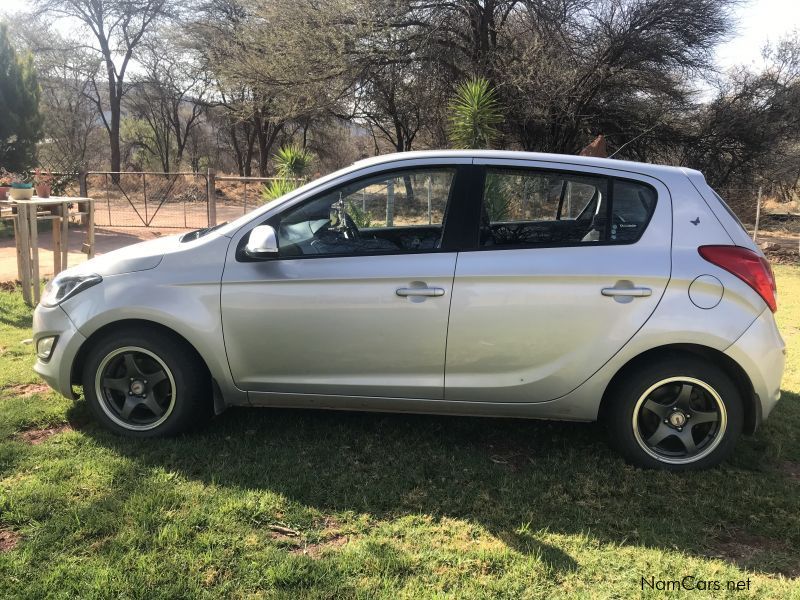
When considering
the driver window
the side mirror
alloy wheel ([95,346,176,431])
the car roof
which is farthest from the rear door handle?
alloy wheel ([95,346,176,431])

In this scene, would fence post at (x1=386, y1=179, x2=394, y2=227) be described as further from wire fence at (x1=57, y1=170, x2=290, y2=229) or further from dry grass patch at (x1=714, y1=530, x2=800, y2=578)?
wire fence at (x1=57, y1=170, x2=290, y2=229)

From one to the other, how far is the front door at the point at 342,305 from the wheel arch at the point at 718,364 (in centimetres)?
105

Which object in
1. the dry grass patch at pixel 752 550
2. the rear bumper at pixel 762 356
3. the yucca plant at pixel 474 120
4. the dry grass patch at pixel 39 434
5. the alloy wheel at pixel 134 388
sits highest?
the yucca plant at pixel 474 120

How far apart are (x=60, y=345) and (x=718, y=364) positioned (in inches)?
146

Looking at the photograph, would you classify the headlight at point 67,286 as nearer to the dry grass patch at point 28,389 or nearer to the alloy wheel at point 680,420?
the dry grass patch at point 28,389

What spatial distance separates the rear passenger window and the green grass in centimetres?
126

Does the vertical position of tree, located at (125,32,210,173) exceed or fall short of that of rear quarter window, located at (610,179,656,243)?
it exceeds it

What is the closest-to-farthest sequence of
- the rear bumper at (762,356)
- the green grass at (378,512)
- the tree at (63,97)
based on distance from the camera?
1. the green grass at (378,512)
2. the rear bumper at (762,356)
3. the tree at (63,97)

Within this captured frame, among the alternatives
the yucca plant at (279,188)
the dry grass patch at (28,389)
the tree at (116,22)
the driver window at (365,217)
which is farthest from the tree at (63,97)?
the driver window at (365,217)

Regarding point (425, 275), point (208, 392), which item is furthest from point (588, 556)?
point (208, 392)

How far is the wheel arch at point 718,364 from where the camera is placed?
3223 millimetres

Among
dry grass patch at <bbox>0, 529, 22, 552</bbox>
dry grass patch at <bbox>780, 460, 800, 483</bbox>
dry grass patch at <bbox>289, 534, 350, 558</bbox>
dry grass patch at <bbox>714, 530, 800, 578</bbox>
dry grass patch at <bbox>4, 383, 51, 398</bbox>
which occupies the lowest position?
dry grass patch at <bbox>714, 530, 800, 578</bbox>

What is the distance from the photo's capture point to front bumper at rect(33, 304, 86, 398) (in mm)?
3600

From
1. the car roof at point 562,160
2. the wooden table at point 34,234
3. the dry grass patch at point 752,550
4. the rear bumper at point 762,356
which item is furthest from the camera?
the wooden table at point 34,234
